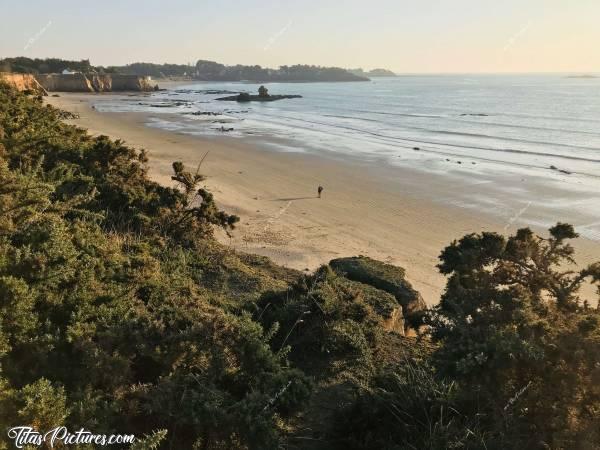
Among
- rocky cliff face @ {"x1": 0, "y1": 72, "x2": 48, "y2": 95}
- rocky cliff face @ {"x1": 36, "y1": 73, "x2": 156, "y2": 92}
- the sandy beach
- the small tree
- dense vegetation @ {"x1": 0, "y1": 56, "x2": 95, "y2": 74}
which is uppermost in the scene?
dense vegetation @ {"x1": 0, "y1": 56, "x2": 95, "y2": 74}

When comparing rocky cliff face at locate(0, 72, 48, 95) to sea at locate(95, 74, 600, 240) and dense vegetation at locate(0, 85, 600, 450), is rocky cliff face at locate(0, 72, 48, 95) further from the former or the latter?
dense vegetation at locate(0, 85, 600, 450)

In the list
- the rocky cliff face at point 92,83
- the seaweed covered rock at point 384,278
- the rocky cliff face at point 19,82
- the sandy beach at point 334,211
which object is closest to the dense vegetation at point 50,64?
the rocky cliff face at point 92,83

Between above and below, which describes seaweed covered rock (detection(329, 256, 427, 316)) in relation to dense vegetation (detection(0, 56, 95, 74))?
below

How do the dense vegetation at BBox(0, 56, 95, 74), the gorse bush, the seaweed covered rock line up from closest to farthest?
the gorse bush, the seaweed covered rock, the dense vegetation at BBox(0, 56, 95, 74)

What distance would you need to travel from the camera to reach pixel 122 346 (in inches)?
174

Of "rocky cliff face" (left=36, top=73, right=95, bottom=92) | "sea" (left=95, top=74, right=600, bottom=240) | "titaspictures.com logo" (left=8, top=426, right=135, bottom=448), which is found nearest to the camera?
"titaspictures.com logo" (left=8, top=426, right=135, bottom=448)

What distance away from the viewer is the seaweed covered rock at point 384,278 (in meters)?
8.48

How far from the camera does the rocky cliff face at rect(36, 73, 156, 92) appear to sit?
94.0m

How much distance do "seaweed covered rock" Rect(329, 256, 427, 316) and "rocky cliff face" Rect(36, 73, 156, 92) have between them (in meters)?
97.3

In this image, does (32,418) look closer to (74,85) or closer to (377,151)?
(377,151)

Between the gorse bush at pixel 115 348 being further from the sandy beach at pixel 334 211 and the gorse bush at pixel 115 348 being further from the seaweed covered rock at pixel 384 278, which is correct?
the sandy beach at pixel 334 211

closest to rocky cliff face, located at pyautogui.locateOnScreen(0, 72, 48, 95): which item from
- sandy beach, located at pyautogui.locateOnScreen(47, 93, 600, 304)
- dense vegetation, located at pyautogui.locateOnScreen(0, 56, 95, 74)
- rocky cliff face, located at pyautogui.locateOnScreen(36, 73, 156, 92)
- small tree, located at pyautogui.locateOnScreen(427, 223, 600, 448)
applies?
sandy beach, located at pyautogui.locateOnScreen(47, 93, 600, 304)

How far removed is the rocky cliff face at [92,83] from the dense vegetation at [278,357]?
99.3 metres

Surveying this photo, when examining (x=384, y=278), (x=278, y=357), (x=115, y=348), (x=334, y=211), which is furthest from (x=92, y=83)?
(x=278, y=357)
